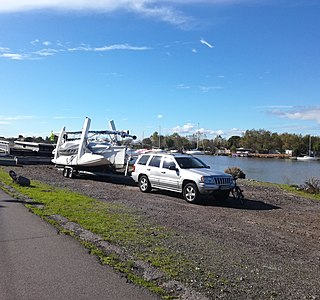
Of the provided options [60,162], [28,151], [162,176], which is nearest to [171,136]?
[28,151]

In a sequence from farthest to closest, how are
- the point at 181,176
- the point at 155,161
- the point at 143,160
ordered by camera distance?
the point at 143,160 < the point at 155,161 < the point at 181,176

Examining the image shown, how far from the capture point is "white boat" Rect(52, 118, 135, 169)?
20.8 metres

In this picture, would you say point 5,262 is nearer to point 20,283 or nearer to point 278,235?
point 20,283

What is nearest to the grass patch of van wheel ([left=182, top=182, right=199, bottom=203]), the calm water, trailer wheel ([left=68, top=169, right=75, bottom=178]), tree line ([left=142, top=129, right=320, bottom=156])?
van wheel ([left=182, top=182, right=199, bottom=203])

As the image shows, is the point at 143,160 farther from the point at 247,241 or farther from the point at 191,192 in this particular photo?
the point at 247,241

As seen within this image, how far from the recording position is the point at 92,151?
2188 centimetres

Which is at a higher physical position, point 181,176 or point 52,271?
point 181,176

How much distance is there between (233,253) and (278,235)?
7.05 feet

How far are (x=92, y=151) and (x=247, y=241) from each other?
1539 cm

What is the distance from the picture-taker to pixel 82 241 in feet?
23.5

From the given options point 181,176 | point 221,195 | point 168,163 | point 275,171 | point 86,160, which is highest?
point 168,163

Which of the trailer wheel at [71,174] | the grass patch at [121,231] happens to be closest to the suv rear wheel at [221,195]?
the grass patch at [121,231]

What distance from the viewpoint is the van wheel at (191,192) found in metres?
13.4

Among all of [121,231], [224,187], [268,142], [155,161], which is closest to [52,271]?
[121,231]
